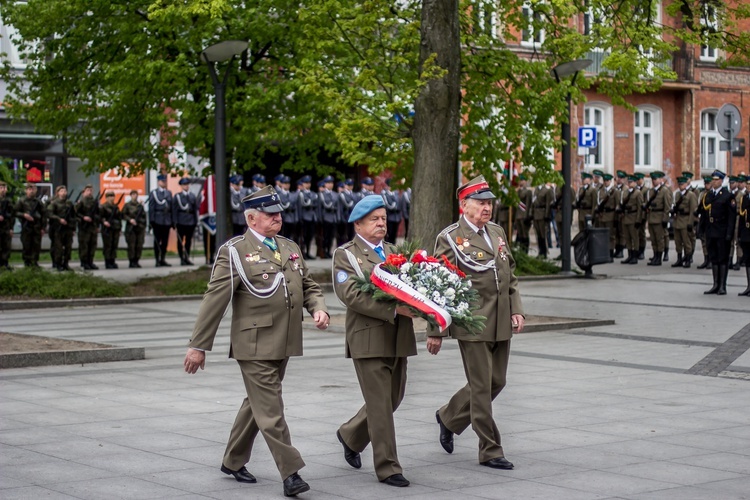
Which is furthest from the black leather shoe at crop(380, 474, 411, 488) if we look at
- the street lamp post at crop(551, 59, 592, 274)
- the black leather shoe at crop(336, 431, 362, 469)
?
the street lamp post at crop(551, 59, 592, 274)

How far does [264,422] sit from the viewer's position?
718 centimetres

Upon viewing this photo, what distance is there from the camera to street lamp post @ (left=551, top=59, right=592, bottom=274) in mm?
22000

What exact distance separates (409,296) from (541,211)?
24.6m

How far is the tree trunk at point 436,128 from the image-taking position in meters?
16.2

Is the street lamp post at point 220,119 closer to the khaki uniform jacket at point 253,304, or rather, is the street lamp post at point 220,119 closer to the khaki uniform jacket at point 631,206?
the khaki uniform jacket at point 253,304

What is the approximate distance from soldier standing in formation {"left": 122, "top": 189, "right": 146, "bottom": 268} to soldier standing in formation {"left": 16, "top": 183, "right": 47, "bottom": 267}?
2542 mm

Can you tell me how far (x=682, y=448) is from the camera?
27.6 ft

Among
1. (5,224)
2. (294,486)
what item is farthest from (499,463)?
(5,224)

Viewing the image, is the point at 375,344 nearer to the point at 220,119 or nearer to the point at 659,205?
the point at 220,119

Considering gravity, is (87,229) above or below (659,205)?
below

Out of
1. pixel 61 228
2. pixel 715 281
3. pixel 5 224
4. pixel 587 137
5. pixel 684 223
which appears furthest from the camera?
pixel 587 137

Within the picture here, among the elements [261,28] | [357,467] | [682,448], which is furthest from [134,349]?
[261,28]

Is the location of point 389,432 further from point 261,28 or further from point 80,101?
point 80,101

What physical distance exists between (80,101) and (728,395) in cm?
1481
